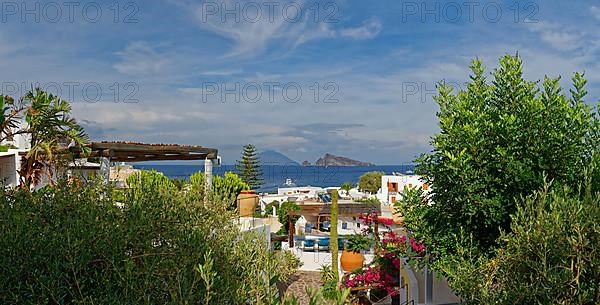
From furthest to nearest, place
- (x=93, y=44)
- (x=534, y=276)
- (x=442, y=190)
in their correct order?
(x=93, y=44), (x=442, y=190), (x=534, y=276)

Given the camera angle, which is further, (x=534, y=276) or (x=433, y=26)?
(x=433, y=26)

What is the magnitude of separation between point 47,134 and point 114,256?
6.57m

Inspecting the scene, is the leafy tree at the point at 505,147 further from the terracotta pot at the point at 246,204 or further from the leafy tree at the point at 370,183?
the leafy tree at the point at 370,183

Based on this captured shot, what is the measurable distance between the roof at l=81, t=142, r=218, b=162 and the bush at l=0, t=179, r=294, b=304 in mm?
6352

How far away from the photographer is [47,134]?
8688 mm

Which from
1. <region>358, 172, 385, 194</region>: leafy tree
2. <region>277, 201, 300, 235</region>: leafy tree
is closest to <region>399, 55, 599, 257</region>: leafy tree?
<region>277, 201, 300, 235</region>: leafy tree

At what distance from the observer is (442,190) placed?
6340mm

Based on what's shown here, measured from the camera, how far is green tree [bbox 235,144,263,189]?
40.4 meters

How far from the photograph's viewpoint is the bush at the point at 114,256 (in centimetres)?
272

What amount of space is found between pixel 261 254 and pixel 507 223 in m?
3.76

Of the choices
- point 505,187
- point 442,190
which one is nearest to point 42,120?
point 442,190

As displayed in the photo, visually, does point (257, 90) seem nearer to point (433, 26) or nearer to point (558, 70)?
point (433, 26)

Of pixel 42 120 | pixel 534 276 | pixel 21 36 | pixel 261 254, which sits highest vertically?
pixel 21 36

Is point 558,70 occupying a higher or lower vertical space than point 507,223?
higher
